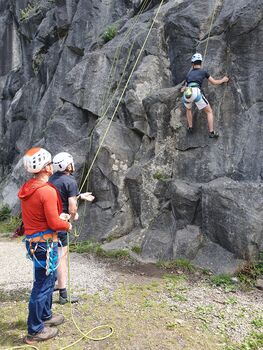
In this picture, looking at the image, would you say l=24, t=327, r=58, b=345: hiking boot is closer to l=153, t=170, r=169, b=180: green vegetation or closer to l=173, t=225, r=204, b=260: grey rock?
l=173, t=225, r=204, b=260: grey rock

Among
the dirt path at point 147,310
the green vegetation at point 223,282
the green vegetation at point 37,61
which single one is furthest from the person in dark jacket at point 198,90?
the green vegetation at point 37,61

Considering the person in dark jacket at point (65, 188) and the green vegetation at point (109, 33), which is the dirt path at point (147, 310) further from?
the green vegetation at point (109, 33)

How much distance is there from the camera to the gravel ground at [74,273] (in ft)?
28.0

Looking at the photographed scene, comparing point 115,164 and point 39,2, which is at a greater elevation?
point 39,2

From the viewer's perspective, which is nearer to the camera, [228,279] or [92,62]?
[228,279]

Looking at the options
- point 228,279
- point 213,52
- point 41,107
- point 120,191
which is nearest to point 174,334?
point 228,279

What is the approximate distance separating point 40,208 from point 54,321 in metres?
2.25

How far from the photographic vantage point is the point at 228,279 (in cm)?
852

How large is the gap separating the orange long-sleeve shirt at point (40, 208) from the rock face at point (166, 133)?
4940 mm

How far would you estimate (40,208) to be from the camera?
5.76 meters

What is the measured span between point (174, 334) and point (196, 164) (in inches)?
230

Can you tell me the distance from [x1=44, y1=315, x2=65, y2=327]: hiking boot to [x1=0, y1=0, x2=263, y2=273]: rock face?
4.07 m

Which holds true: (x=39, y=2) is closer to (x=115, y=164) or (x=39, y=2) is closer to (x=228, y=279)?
(x=115, y=164)

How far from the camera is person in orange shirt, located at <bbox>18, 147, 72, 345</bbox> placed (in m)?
5.70
